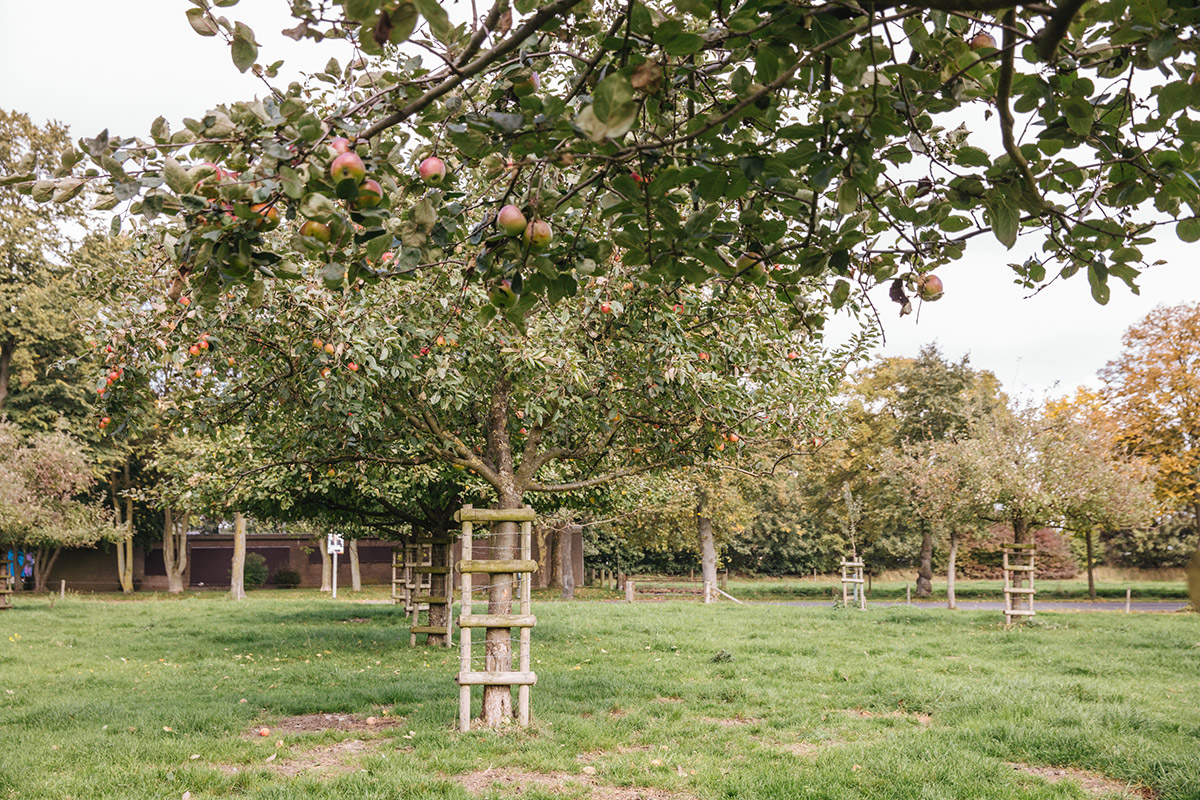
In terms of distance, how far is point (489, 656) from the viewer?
7.38 metres

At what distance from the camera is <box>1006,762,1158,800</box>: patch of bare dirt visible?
552 cm

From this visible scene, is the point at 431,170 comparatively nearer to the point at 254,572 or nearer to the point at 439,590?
the point at 439,590

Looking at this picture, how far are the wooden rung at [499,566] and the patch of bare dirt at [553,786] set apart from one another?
1.68 m

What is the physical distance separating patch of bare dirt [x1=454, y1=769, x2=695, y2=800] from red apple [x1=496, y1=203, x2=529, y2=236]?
4442 millimetres

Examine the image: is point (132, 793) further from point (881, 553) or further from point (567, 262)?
point (881, 553)

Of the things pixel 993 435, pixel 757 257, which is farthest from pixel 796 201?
pixel 993 435

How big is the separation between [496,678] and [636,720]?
149cm

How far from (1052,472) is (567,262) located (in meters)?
20.2

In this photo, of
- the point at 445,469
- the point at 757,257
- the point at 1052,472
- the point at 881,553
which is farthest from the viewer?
the point at 881,553

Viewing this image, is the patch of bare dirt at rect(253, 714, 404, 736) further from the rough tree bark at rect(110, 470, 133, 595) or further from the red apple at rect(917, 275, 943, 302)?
the rough tree bark at rect(110, 470, 133, 595)

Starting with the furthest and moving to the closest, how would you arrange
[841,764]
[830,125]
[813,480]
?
1. [813,480]
2. [841,764]
3. [830,125]

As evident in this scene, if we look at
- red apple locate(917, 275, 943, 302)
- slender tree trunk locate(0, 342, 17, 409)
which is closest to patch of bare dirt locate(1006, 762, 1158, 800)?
red apple locate(917, 275, 943, 302)

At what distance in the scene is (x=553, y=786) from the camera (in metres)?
5.54

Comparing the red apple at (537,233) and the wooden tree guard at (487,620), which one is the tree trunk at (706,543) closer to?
the wooden tree guard at (487,620)
